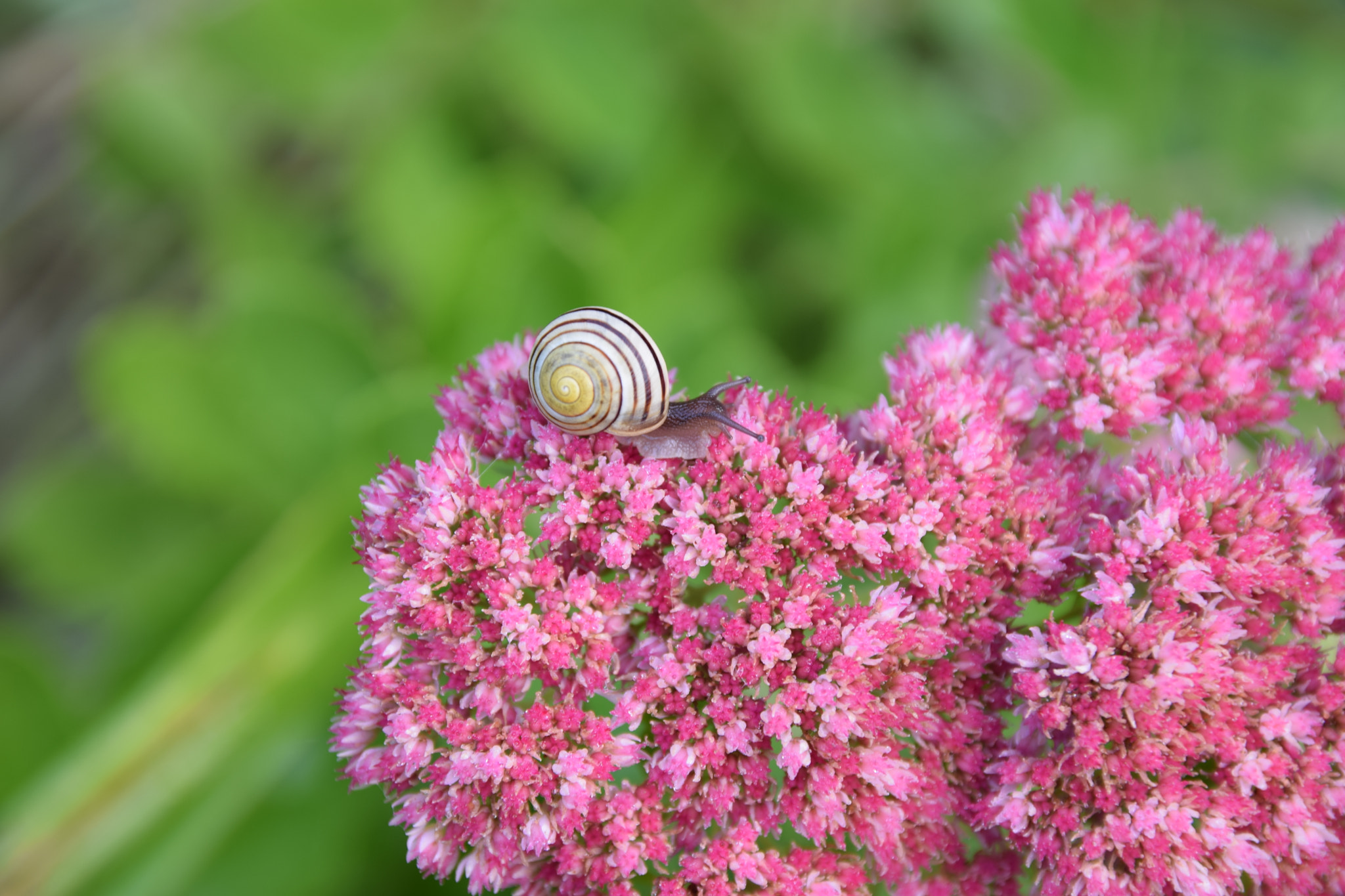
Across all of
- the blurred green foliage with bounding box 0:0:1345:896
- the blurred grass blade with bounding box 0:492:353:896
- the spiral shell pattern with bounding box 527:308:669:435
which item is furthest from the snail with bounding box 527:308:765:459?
the blurred grass blade with bounding box 0:492:353:896

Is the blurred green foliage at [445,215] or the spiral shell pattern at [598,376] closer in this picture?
the spiral shell pattern at [598,376]

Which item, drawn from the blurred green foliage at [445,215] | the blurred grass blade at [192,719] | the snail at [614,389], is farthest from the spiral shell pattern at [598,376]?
the blurred grass blade at [192,719]

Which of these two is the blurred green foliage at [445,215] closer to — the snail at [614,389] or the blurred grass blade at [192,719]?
the blurred grass blade at [192,719]

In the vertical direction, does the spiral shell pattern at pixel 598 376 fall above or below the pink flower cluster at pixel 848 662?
above

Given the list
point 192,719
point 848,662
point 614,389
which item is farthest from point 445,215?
point 848,662

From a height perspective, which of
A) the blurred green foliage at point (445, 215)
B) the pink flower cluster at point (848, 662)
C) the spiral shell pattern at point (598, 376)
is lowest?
the pink flower cluster at point (848, 662)

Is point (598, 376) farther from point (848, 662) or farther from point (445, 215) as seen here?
point (445, 215)

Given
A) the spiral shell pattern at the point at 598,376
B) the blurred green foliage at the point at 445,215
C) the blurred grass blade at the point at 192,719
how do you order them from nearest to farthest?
the spiral shell pattern at the point at 598,376 < the blurred grass blade at the point at 192,719 < the blurred green foliage at the point at 445,215
